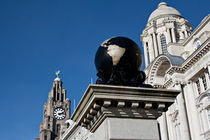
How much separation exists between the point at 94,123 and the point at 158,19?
144 feet

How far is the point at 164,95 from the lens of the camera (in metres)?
5.52

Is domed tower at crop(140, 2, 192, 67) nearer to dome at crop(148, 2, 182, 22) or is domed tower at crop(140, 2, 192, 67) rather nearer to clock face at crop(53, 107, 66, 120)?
dome at crop(148, 2, 182, 22)

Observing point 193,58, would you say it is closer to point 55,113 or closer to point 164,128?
point 164,128

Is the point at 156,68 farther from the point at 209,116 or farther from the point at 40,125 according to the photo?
the point at 40,125

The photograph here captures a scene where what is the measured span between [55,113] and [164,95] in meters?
114

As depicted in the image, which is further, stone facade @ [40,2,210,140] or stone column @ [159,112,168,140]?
stone column @ [159,112,168,140]

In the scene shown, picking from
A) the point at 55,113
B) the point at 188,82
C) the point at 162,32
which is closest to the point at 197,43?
the point at 188,82

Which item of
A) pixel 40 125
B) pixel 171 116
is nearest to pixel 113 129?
pixel 171 116

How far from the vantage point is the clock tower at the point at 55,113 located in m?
112

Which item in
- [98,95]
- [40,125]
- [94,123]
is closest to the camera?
[98,95]

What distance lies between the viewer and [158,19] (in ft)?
157

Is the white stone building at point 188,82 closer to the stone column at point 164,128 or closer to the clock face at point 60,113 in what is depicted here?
the stone column at point 164,128

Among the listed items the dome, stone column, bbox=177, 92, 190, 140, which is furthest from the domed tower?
stone column, bbox=177, 92, 190, 140

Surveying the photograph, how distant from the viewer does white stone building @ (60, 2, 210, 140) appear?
5264 millimetres
